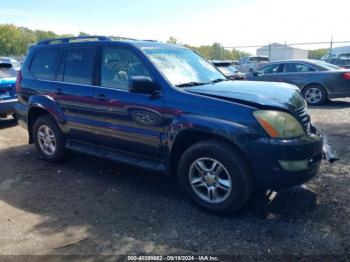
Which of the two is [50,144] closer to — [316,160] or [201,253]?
[201,253]

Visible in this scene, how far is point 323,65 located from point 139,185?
8.92 metres

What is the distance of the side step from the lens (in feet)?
13.9

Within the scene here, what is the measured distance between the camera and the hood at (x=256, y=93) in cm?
359

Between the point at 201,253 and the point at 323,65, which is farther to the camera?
the point at 323,65

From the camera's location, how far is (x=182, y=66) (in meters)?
4.58

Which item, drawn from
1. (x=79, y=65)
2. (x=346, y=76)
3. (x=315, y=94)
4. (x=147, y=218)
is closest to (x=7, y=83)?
(x=79, y=65)

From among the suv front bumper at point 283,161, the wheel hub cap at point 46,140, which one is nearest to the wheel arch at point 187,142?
the suv front bumper at point 283,161

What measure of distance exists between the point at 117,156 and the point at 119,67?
1.18 metres

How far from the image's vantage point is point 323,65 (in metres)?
11.3

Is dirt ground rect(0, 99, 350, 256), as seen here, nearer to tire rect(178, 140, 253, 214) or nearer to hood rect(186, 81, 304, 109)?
tire rect(178, 140, 253, 214)

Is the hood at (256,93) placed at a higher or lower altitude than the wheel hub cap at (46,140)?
Answer: higher

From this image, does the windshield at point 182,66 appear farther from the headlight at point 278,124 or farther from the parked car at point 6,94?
the parked car at point 6,94

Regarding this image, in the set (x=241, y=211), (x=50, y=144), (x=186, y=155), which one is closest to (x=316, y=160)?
(x=241, y=211)

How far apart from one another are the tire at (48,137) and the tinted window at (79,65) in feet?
2.61
